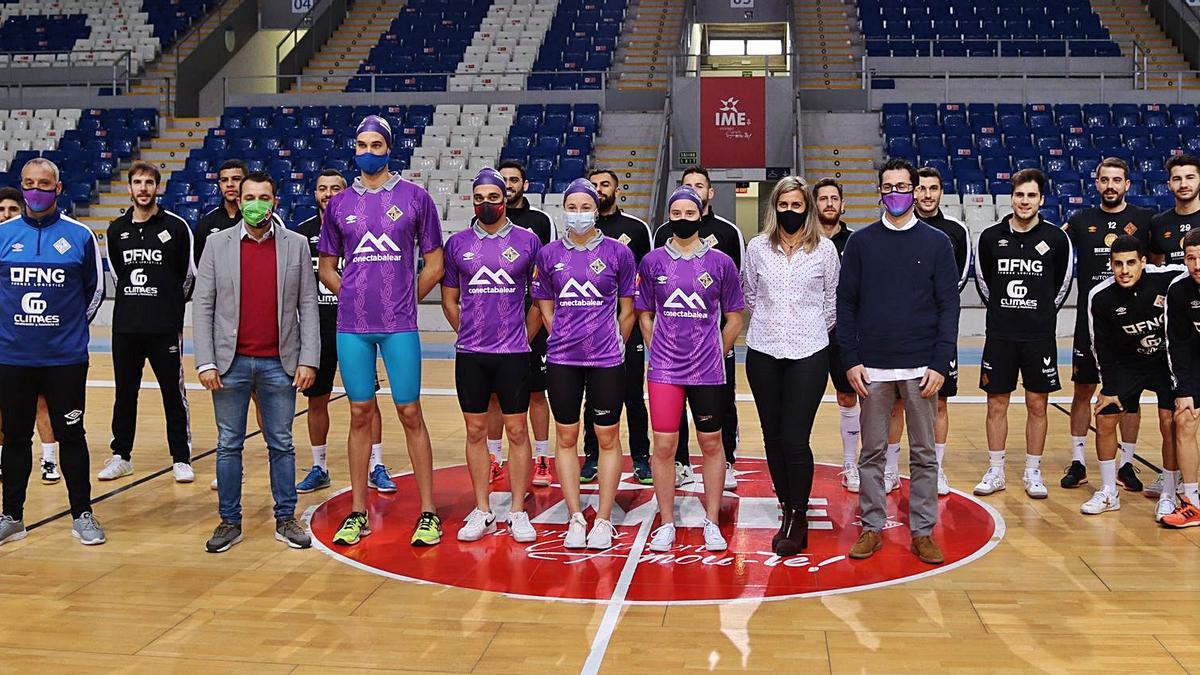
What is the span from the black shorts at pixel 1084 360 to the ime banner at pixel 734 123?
461 inches

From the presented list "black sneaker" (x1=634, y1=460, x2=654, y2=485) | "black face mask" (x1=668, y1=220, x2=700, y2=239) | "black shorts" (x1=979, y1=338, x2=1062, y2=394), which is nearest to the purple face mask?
"black face mask" (x1=668, y1=220, x2=700, y2=239)

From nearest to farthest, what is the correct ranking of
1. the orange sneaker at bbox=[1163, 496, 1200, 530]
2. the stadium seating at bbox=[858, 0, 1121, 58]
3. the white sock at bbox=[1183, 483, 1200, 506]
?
the orange sneaker at bbox=[1163, 496, 1200, 530]
the white sock at bbox=[1183, 483, 1200, 506]
the stadium seating at bbox=[858, 0, 1121, 58]

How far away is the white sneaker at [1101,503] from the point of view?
233 inches

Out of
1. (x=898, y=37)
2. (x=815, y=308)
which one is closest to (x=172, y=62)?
(x=898, y=37)

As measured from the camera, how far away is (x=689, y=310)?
17.0 ft

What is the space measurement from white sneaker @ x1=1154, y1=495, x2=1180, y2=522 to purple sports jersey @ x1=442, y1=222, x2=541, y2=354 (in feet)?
11.4

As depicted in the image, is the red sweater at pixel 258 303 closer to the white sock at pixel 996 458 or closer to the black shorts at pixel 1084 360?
the white sock at pixel 996 458

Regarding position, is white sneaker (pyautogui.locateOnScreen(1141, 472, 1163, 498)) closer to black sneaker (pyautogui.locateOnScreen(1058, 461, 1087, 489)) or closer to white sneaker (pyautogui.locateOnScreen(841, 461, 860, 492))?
black sneaker (pyautogui.locateOnScreen(1058, 461, 1087, 489))

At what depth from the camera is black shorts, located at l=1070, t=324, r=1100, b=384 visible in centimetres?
636

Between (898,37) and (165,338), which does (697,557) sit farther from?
(898,37)

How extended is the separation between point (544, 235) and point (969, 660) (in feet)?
12.0

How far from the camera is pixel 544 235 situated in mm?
6570

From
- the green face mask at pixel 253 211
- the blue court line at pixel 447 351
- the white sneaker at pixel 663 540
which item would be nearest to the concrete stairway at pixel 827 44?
the blue court line at pixel 447 351

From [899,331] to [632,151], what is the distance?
1410 cm
